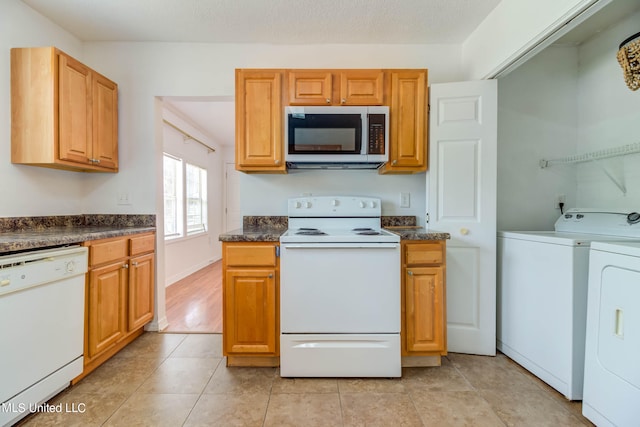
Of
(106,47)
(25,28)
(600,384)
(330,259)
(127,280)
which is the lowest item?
(600,384)

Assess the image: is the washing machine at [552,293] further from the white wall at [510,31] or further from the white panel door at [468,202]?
the white wall at [510,31]

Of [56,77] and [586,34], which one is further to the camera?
[586,34]

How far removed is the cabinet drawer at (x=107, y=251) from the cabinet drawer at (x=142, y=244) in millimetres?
72

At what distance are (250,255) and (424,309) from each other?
123 centimetres

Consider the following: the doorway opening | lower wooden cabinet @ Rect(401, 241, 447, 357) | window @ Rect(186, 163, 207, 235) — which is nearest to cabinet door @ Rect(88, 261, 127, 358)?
the doorway opening

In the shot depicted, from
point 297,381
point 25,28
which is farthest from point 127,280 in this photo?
point 25,28

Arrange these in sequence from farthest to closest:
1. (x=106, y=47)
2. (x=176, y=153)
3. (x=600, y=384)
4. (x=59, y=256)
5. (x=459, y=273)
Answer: (x=176, y=153) < (x=106, y=47) < (x=459, y=273) < (x=59, y=256) < (x=600, y=384)

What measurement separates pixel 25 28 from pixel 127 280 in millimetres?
1943

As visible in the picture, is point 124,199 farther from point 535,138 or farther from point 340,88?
point 535,138

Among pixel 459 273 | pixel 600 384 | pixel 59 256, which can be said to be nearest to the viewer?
pixel 600 384

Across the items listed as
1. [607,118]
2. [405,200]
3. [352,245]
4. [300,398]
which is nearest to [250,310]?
[300,398]

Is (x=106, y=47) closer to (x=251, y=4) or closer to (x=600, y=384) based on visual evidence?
(x=251, y=4)

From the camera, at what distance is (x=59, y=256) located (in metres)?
1.51

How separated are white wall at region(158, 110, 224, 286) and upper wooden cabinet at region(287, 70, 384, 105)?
1.76 m
